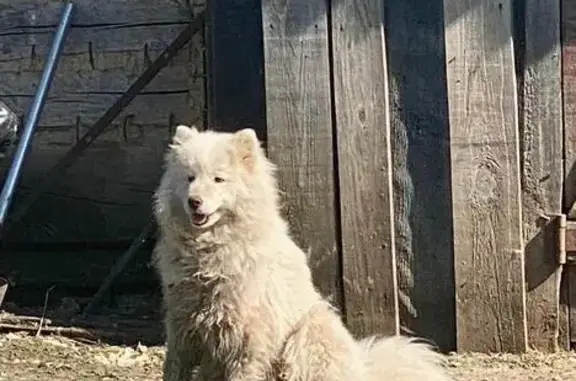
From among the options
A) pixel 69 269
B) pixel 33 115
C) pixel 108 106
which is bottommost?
pixel 69 269

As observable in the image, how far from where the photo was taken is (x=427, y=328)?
6391mm

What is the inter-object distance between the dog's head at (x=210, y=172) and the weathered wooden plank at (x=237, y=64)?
1118 mm

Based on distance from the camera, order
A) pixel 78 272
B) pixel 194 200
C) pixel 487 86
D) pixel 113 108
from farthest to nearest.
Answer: pixel 78 272, pixel 113 108, pixel 487 86, pixel 194 200

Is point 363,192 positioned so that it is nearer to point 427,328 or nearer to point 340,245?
point 340,245

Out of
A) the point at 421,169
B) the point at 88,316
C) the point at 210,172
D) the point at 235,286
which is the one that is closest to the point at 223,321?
the point at 235,286

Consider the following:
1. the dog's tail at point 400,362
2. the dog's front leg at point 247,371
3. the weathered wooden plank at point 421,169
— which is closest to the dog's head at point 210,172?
the dog's front leg at point 247,371

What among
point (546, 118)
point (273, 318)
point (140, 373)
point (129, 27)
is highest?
point (129, 27)

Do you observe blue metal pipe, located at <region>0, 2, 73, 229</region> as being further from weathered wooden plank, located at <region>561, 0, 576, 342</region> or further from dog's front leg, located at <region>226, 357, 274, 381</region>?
weathered wooden plank, located at <region>561, 0, 576, 342</region>

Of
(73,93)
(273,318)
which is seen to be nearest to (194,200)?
(273,318)

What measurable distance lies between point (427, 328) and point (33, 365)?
6.86 ft

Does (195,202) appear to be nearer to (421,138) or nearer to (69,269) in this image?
(421,138)

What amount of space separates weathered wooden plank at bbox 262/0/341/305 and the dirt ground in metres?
1.10

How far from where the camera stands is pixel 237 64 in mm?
6320

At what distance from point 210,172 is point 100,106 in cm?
261
